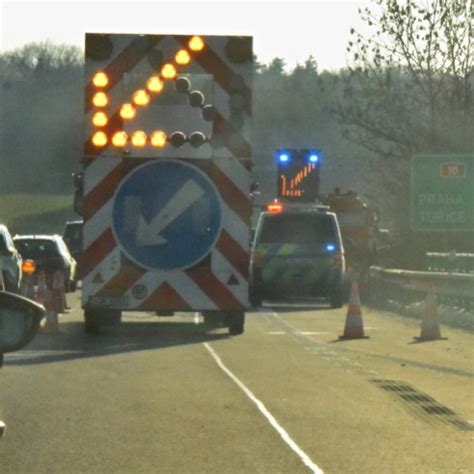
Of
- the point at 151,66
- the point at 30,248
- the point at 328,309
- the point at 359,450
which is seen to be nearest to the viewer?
the point at 359,450

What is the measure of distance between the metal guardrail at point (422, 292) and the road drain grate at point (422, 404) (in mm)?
7842

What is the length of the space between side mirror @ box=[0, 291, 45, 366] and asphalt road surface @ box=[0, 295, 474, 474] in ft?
15.3

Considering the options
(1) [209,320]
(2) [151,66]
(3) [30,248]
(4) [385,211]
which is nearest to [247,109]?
(2) [151,66]

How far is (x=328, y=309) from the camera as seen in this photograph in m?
33.0

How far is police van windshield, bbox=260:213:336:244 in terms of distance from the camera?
33.5 metres

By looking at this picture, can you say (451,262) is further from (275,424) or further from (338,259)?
(275,424)

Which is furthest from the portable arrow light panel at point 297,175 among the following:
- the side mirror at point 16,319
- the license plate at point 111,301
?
the side mirror at point 16,319

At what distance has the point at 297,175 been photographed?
165 feet

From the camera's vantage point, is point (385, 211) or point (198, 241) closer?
point (198, 241)

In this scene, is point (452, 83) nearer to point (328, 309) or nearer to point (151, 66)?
point (328, 309)

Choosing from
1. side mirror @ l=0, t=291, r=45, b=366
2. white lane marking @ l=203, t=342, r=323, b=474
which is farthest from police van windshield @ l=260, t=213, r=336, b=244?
side mirror @ l=0, t=291, r=45, b=366

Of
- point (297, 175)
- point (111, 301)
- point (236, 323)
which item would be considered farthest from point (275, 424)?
point (297, 175)

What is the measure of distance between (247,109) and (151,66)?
133cm

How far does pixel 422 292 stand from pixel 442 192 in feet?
27.2
